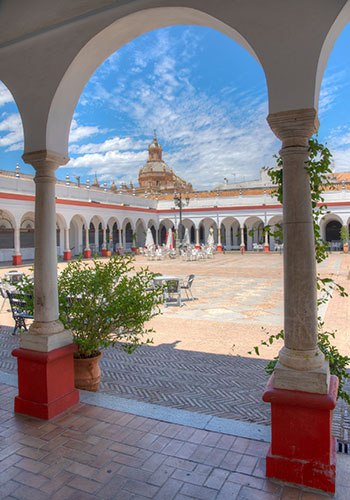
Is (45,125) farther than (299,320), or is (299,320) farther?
(45,125)

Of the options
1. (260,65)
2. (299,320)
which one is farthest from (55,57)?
(299,320)

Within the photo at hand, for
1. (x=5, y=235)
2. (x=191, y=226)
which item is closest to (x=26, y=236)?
(x=5, y=235)

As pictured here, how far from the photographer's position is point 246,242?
41.1 metres

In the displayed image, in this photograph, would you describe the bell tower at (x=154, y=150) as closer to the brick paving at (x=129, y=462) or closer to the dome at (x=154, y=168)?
the dome at (x=154, y=168)

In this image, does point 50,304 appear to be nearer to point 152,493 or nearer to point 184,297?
point 152,493

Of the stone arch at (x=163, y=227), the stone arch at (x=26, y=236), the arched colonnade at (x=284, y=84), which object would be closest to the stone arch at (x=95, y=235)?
the stone arch at (x=26, y=236)

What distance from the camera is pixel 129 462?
295 cm

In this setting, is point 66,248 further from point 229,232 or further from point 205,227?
point 229,232

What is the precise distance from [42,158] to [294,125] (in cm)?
266

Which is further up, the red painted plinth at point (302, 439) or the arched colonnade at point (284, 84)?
the arched colonnade at point (284, 84)

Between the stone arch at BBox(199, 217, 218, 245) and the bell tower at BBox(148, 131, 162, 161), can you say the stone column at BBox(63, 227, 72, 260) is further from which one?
the bell tower at BBox(148, 131, 162, 161)

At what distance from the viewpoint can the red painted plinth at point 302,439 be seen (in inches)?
102

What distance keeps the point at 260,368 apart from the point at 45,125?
439cm

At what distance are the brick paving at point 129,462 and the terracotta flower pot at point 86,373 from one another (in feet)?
2.08
